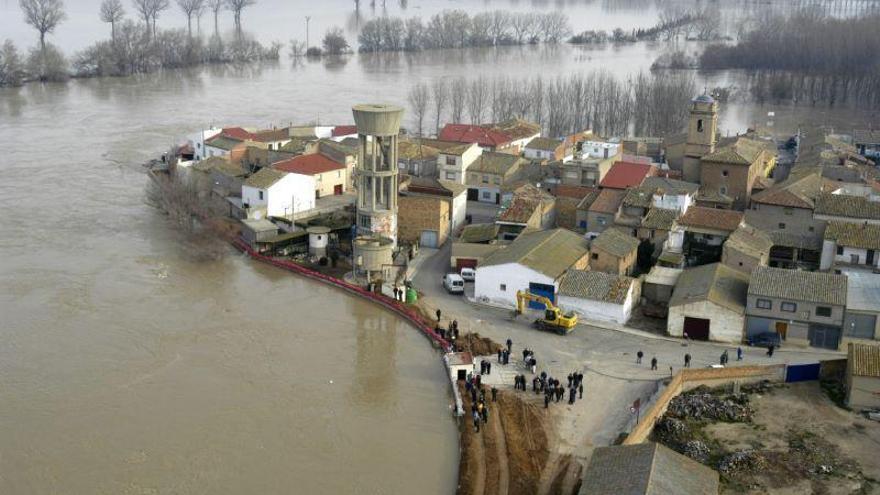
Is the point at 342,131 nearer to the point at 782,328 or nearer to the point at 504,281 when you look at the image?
the point at 504,281

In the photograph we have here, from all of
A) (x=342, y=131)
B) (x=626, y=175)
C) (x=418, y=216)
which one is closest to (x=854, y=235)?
(x=626, y=175)

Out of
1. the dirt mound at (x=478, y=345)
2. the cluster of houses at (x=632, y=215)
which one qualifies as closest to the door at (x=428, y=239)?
the cluster of houses at (x=632, y=215)

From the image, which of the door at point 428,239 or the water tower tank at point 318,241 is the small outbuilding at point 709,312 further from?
the water tower tank at point 318,241

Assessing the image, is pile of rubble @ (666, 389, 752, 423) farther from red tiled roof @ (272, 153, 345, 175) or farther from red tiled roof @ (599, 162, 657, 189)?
red tiled roof @ (272, 153, 345, 175)

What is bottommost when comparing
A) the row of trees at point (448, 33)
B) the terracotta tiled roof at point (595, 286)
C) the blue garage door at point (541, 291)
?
the blue garage door at point (541, 291)

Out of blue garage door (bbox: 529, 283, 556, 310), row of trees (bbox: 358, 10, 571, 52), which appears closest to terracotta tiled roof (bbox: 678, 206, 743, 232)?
blue garage door (bbox: 529, 283, 556, 310)

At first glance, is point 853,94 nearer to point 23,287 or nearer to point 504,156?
point 504,156
